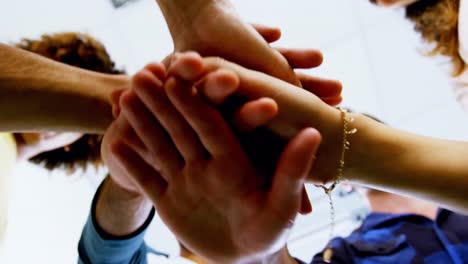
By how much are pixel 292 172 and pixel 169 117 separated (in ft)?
0.58

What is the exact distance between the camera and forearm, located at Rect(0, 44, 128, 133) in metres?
0.61

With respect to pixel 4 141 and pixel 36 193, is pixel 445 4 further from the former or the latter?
pixel 36 193

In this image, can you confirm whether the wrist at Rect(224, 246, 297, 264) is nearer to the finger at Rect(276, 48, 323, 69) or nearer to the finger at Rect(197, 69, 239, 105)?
the finger at Rect(197, 69, 239, 105)

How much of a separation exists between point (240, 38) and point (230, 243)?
0.32 metres

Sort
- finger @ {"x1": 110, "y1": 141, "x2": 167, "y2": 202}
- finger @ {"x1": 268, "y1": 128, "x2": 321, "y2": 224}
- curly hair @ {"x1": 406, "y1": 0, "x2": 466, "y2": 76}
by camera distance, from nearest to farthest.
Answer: finger @ {"x1": 268, "y1": 128, "x2": 321, "y2": 224} < finger @ {"x1": 110, "y1": 141, "x2": 167, "y2": 202} < curly hair @ {"x1": 406, "y1": 0, "x2": 466, "y2": 76}

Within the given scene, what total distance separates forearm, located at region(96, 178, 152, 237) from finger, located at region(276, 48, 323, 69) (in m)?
0.41

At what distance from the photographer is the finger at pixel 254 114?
0.43m

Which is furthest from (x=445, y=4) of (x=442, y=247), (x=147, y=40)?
(x=147, y=40)

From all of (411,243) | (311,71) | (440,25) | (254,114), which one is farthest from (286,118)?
(311,71)

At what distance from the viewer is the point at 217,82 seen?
44 cm

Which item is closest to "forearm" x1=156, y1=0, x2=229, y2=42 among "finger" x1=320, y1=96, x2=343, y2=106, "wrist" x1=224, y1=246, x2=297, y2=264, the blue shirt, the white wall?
"finger" x1=320, y1=96, x2=343, y2=106

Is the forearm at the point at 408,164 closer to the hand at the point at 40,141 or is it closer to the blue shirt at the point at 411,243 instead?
the blue shirt at the point at 411,243

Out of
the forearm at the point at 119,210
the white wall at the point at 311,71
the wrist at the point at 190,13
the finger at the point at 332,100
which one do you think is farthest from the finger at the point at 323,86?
the white wall at the point at 311,71

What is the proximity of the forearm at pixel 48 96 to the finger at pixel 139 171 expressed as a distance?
19 centimetres
